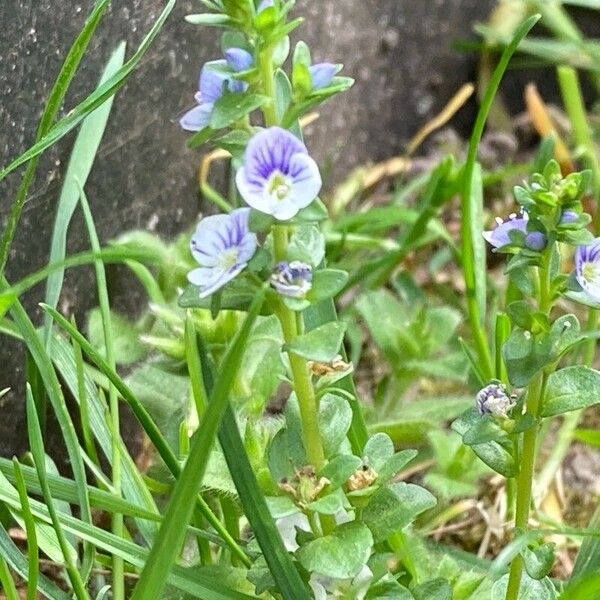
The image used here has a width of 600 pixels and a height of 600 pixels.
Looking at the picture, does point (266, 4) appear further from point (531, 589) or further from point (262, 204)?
point (531, 589)

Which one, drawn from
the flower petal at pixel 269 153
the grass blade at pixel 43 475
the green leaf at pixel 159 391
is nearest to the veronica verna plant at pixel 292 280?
the flower petal at pixel 269 153

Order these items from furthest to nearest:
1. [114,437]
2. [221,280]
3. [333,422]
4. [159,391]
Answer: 1. [159,391]
2. [114,437]
3. [333,422]
4. [221,280]

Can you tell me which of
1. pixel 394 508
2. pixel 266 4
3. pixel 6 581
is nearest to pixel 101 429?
pixel 6 581

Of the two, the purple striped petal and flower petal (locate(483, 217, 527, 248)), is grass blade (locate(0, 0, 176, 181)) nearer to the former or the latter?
the purple striped petal

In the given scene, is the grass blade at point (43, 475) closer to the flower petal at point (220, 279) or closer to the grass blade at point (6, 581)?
the grass blade at point (6, 581)

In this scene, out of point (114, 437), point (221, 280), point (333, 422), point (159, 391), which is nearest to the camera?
point (221, 280)

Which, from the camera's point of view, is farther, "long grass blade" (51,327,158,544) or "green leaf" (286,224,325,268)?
"long grass blade" (51,327,158,544)

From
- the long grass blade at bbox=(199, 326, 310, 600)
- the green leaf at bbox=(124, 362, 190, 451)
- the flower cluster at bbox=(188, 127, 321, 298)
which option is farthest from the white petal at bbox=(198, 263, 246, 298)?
the green leaf at bbox=(124, 362, 190, 451)
